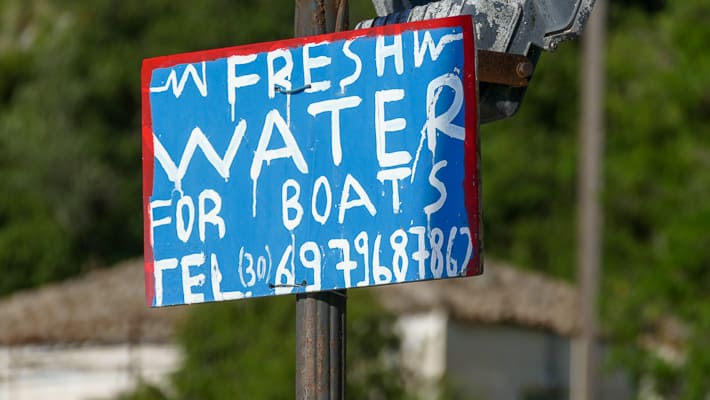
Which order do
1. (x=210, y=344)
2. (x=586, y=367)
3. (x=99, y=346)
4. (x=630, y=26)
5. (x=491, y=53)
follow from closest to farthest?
(x=491, y=53) < (x=210, y=344) < (x=586, y=367) < (x=99, y=346) < (x=630, y=26)

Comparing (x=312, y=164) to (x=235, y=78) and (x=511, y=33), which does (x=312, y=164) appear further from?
(x=511, y=33)

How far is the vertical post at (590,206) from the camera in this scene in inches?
736

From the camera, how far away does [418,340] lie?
683 inches

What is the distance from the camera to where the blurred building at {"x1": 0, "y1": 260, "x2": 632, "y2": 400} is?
17906 millimetres

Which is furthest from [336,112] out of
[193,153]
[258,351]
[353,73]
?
[258,351]

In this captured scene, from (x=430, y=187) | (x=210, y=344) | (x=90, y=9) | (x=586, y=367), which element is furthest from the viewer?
(x=90, y=9)

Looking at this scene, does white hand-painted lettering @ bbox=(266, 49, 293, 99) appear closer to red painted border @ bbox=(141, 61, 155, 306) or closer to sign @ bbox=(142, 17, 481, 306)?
sign @ bbox=(142, 17, 481, 306)

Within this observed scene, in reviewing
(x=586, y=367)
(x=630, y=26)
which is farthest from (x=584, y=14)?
(x=630, y=26)

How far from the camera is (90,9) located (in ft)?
123

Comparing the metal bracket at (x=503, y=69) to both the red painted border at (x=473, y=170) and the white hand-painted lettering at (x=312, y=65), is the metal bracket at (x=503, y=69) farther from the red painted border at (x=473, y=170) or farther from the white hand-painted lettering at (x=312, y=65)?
the white hand-painted lettering at (x=312, y=65)

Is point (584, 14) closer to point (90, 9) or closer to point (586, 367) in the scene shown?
point (586, 367)

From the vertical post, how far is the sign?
1505 cm

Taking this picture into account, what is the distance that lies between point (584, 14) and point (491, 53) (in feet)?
0.96

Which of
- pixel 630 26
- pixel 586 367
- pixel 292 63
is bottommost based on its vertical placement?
pixel 586 367
